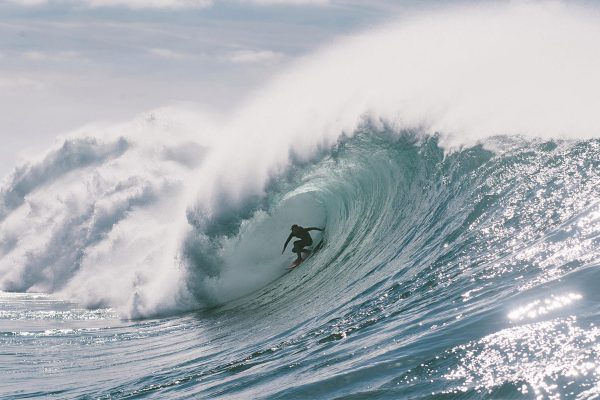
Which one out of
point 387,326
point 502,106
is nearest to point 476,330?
point 387,326

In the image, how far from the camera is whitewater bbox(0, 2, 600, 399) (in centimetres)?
639

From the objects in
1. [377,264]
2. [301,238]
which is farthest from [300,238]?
[377,264]

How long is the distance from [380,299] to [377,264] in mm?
2715

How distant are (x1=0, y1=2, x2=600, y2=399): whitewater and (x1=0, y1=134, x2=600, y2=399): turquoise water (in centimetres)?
4

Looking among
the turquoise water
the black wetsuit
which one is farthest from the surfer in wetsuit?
the turquoise water

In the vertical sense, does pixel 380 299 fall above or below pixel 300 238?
below

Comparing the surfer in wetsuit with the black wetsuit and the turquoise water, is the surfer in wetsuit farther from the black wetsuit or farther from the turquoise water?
the turquoise water

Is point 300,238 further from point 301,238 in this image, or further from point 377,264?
point 377,264

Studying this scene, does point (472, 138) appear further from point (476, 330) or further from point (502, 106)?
point (476, 330)

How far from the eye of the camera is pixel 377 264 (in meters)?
12.3

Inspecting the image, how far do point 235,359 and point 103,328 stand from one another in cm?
795

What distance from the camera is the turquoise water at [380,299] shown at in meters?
6.05

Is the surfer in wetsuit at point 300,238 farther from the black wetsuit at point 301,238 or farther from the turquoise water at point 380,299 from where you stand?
the turquoise water at point 380,299

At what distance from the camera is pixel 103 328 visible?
1644 cm
